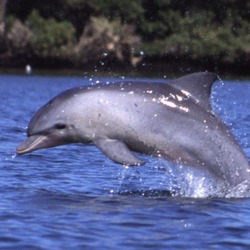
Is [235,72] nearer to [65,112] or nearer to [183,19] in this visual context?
[183,19]

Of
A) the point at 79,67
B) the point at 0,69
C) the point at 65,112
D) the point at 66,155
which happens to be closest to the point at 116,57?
the point at 79,67

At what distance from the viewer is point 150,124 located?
15.2 metres

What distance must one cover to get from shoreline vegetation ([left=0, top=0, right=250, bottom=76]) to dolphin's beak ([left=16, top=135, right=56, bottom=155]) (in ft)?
203

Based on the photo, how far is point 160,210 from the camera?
1472 centimetres

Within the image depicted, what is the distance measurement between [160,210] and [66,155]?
7259 millimetres

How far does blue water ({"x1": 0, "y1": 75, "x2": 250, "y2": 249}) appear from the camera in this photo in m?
12.9

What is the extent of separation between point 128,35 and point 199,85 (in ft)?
225

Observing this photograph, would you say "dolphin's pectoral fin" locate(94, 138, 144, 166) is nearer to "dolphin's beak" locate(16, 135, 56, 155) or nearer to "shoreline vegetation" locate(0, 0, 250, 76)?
"dolphin's beak" locate(16, 135, 56, 155)

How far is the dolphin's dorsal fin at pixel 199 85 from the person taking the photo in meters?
15.5

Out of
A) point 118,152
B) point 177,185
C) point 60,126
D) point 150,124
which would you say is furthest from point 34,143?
point 177,185

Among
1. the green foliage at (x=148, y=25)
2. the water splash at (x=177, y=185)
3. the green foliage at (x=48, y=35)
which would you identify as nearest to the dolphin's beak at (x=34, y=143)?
the water splash at (x=177, y=185)

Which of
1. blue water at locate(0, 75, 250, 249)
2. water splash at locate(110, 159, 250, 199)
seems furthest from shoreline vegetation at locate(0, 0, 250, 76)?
water splash at locate(110, 159, 250, 199)

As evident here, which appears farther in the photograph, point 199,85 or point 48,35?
point 48,35

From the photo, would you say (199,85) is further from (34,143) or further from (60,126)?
(34,143)
